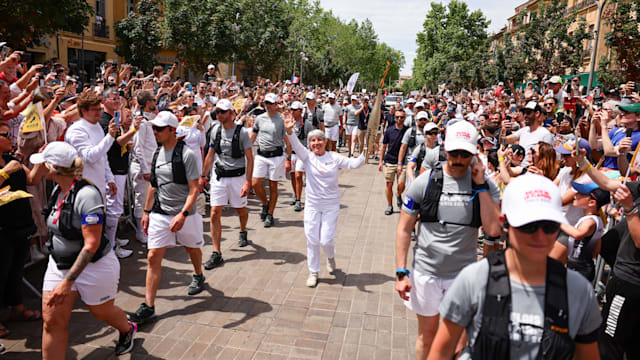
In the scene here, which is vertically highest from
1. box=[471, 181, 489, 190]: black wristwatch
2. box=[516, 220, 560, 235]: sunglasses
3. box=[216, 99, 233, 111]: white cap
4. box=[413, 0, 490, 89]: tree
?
box=[413, 0, 490, 89]: tree

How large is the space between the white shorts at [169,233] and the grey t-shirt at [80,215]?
4.37ft

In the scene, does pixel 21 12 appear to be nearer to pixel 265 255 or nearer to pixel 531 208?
pixel 265 255

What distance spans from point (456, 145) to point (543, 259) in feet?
4.31

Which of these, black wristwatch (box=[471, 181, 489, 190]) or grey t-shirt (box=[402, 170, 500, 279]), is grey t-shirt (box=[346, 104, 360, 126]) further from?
black wristwatch (box=[471, 181, 489, 190])

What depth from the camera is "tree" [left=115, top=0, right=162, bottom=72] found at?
1242 inches

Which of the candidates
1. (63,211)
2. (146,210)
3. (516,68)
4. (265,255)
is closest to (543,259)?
(63,211)

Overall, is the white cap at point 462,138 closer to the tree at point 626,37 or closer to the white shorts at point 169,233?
the white shorts at point 169,233

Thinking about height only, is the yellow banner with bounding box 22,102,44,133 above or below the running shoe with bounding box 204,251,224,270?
above

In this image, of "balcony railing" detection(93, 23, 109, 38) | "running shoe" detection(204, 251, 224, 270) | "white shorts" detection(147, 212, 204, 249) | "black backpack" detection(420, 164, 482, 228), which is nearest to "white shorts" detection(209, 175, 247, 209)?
"running shoe" detection(204, 251, 224, 270)

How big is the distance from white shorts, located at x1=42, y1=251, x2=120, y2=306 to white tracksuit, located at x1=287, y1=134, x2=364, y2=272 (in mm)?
2649

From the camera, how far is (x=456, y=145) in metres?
3.16

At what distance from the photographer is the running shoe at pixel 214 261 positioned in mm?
6238

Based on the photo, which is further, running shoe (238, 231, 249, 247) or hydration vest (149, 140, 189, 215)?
running shoe (238, 231, 249, 247)

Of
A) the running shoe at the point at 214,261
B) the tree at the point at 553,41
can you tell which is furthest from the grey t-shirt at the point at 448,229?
the tree at the point at 553,41
